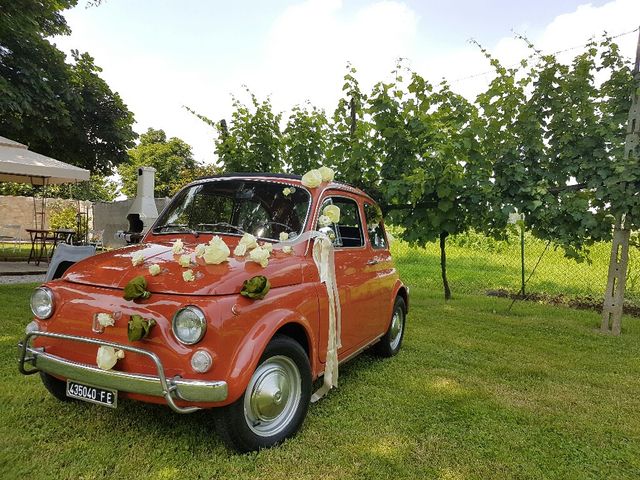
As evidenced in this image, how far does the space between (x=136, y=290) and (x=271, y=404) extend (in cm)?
109

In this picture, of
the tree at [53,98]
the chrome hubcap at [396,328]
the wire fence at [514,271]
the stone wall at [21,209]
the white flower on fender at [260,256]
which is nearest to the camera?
the white flower on fender at [260,256]

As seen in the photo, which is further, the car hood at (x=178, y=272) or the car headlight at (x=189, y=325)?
the car hood at (x=178, y=272)

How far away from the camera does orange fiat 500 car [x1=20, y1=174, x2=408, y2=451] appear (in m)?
2.43

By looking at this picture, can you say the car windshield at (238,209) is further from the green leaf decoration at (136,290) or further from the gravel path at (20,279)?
the gravel path at (20,279)

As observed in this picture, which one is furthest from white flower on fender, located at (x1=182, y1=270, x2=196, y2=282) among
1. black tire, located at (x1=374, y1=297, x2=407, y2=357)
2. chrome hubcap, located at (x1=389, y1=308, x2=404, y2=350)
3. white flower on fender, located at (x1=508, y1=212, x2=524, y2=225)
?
white flower on fender, located at (x1=508, y1=212, x2=524, y2=225)

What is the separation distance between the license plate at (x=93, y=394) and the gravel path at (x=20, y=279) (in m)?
6.57

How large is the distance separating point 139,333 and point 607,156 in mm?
6009

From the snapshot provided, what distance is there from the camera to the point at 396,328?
16.9 ft

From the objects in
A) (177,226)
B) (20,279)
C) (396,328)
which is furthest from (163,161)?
(177,226)

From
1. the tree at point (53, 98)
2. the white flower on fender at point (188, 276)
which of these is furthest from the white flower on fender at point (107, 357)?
the tree at point (53, 98)

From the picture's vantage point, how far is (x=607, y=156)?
5797mm

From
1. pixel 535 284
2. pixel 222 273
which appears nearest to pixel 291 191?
pixel 222 273

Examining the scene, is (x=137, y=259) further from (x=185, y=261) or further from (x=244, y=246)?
(x=244, y=246)

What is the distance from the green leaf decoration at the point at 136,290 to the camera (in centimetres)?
252
